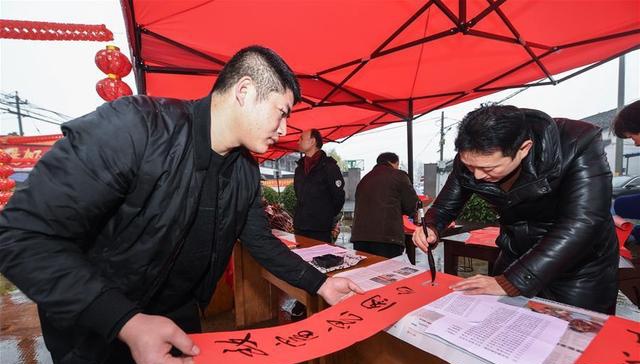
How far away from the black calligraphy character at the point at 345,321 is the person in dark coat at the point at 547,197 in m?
0.43

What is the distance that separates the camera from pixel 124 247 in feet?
2.64

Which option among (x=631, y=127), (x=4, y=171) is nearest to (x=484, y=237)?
(x=631, y=127)

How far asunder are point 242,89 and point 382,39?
2.42 meters

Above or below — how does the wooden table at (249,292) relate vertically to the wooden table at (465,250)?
below

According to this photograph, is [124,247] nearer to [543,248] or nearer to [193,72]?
[543,248]

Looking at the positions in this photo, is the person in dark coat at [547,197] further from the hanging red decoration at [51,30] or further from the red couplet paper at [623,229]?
the hanging red decoration at [51,30]

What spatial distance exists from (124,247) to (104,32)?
4.55 metres

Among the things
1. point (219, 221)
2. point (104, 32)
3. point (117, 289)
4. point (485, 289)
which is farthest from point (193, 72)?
point (485, 289)

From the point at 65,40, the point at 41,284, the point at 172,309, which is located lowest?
the point at 172,309

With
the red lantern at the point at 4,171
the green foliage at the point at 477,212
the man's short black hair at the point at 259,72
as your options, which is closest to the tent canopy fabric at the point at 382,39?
the man's short black hair at the point at 259,72

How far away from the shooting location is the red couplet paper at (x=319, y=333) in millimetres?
805

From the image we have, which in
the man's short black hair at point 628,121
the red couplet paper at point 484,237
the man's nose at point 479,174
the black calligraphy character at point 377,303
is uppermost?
the man's short black hair at point 628,121

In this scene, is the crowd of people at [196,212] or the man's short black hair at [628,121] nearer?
the crowd of people at [196,212]

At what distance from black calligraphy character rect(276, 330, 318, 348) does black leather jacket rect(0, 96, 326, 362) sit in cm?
33
